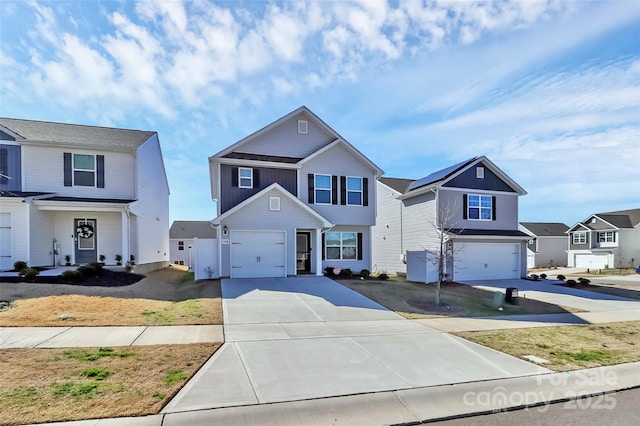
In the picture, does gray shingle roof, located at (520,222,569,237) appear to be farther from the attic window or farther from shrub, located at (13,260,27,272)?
shrub, located at (13,260,27,272)

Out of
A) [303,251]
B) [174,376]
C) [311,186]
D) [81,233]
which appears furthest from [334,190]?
[174,376]

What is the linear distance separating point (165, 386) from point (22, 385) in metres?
1.97

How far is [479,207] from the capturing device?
864 inches

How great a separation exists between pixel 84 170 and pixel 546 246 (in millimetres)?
52128

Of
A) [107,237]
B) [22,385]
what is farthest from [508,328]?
[107,237]

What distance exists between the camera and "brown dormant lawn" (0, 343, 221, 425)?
4.29m

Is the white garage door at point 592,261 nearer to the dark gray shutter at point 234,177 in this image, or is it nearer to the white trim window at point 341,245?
the white trim window at point 341,245

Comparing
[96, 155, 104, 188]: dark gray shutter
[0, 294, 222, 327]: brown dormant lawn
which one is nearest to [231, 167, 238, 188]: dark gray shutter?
[96, 155, 104, 188]: dark gray shutter

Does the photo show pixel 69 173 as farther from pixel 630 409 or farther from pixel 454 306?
pixel 630 409

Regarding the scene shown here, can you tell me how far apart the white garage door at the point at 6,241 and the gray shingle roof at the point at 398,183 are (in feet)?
72.8

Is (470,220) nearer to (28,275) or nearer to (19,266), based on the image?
(28,275)

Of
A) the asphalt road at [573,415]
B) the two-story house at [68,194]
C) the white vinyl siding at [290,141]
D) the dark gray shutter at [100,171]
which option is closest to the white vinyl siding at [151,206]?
the two-story house at [68,194]

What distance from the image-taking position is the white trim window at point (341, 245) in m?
20.2

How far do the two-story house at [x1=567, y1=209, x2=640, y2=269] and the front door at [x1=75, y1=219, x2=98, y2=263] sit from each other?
49.1 meters
